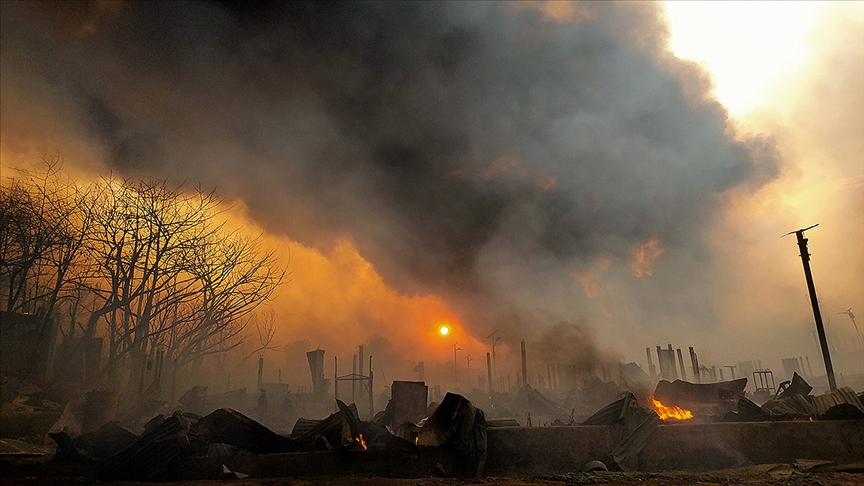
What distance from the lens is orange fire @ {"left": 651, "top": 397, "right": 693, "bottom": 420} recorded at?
14.2 metres

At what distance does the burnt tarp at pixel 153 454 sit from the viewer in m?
9.01

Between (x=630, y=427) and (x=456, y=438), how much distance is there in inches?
162

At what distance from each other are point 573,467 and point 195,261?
1780cm

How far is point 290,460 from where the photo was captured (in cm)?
911

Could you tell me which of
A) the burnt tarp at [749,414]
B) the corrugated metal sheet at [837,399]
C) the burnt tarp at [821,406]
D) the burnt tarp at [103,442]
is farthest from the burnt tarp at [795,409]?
the burnt tarp at [103,442]

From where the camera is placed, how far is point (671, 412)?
1475 centimetres

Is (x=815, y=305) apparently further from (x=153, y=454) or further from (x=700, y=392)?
(x=153, y=454)

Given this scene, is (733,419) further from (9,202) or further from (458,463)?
(9,202)

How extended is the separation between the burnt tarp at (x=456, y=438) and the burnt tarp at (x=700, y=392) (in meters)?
9.66

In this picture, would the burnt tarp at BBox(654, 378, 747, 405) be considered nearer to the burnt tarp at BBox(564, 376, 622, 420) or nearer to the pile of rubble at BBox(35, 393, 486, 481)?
the burnt tarp at BBox(564, 376, 622, 420)

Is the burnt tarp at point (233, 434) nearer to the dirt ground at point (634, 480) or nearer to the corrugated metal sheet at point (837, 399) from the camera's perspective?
the dirt ground at point (634, 480)

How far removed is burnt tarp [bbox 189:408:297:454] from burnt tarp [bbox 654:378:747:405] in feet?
43.1

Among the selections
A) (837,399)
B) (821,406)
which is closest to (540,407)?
(821,406)

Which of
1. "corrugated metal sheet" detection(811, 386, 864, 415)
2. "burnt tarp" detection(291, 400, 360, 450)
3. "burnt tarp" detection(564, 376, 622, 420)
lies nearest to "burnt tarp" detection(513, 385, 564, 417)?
"burnt tarp" detection(564, 376, 622, 420)
